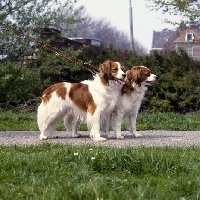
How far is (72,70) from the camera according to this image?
21.7 meters

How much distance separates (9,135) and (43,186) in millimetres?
6020

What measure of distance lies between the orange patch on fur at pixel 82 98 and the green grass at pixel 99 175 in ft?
9.57

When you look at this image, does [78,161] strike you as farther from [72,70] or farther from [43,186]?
[72,70]

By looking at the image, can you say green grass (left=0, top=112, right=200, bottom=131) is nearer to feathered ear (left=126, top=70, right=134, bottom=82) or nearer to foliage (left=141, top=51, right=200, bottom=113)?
feathered ear (left=126, top=70, right=134, bottom=82)

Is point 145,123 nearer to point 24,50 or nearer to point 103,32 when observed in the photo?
point 24,50

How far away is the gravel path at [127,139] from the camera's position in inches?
369

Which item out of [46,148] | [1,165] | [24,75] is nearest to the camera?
[1,165]

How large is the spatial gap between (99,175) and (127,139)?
14.6 feet

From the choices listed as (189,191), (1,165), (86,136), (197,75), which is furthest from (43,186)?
(197,75)

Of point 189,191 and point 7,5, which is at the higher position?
point 7,5

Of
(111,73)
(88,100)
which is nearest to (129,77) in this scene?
(111,73)

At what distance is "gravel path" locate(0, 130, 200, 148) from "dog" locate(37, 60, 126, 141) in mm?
350

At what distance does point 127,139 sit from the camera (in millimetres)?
10234

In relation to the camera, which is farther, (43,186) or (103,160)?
(103,160)
